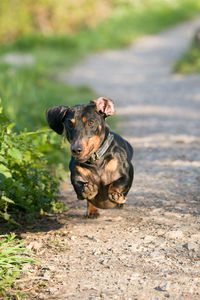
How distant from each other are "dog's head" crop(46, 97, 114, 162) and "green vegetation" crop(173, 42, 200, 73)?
29.1ft

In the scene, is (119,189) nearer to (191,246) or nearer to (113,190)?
(113,190)

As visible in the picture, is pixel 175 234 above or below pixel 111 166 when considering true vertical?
below

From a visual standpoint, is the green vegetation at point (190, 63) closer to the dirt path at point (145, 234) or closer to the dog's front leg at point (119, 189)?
the dirt path at point (145, 234)

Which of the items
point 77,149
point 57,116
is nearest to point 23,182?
point 57,116

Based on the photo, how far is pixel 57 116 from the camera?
387 centimetres

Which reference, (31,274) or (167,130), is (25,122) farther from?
(31,274)

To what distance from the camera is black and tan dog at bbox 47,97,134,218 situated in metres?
3.67

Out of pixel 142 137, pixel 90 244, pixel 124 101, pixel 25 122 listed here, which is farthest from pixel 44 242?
pixel 124 101

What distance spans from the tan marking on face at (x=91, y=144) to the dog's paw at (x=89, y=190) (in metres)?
0.25

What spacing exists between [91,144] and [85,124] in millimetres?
145

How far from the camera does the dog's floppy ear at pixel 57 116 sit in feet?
12.6

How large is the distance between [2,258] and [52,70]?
34.6ft

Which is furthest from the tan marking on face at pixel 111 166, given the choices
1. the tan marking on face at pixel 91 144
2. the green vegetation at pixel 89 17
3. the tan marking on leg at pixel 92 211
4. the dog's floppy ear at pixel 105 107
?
the green vegetation at pixel 89 17

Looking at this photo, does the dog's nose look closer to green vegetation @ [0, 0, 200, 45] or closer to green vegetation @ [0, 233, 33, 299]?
green vegetation @ [0, 233, 33, 299]
